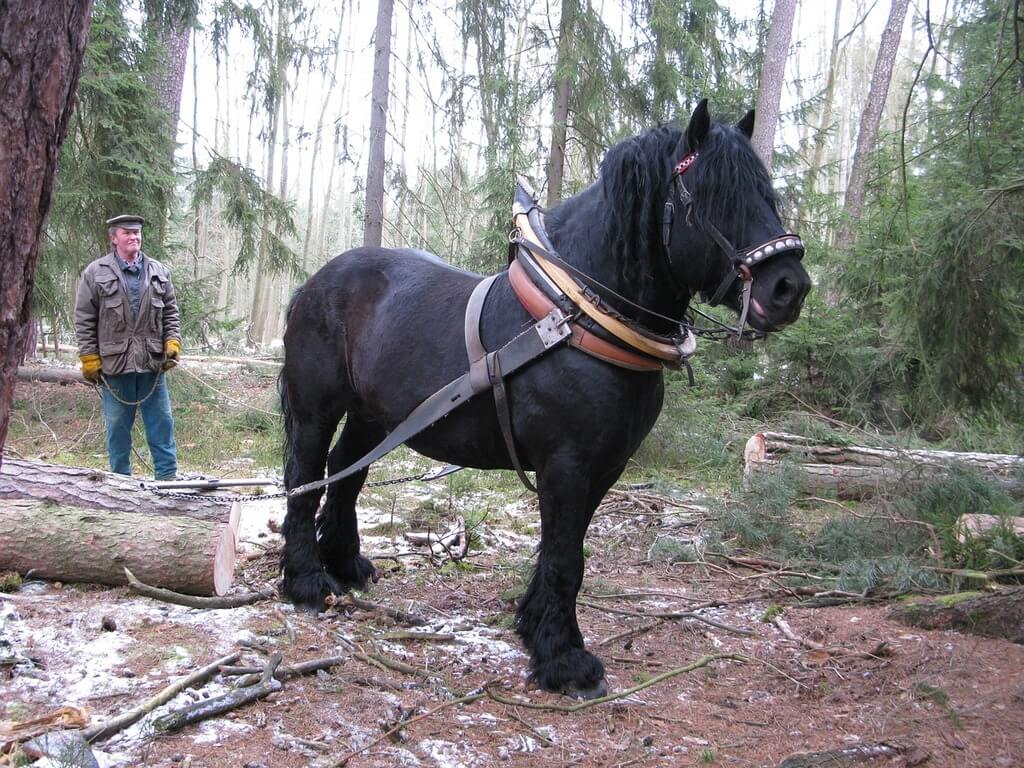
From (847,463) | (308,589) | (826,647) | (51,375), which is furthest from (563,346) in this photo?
(51,375)

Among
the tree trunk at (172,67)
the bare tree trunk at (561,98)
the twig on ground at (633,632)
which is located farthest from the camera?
the tree trunk at (172,67)

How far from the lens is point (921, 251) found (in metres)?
4.34

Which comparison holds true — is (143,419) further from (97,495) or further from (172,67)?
(172,67)

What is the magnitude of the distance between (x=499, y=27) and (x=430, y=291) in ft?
21.7

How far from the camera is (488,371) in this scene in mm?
3086

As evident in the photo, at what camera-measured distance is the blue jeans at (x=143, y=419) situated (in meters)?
5.80

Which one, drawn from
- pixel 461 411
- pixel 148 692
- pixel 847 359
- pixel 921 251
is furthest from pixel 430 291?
pixel 847 359

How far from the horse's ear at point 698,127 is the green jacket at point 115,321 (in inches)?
184

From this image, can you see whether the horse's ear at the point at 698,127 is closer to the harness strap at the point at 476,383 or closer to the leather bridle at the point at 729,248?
the leather bridle at the point at 729,248

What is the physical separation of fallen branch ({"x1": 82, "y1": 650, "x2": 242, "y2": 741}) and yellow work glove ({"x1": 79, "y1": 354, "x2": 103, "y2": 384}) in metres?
3.58

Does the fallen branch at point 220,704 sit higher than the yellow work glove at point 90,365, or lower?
lower

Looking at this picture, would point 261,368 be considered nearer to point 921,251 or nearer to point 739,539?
point 739,539

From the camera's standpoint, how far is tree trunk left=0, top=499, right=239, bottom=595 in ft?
12.7

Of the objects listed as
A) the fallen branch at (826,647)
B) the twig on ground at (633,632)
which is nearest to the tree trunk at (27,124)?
the twig on ground at (633,632)
